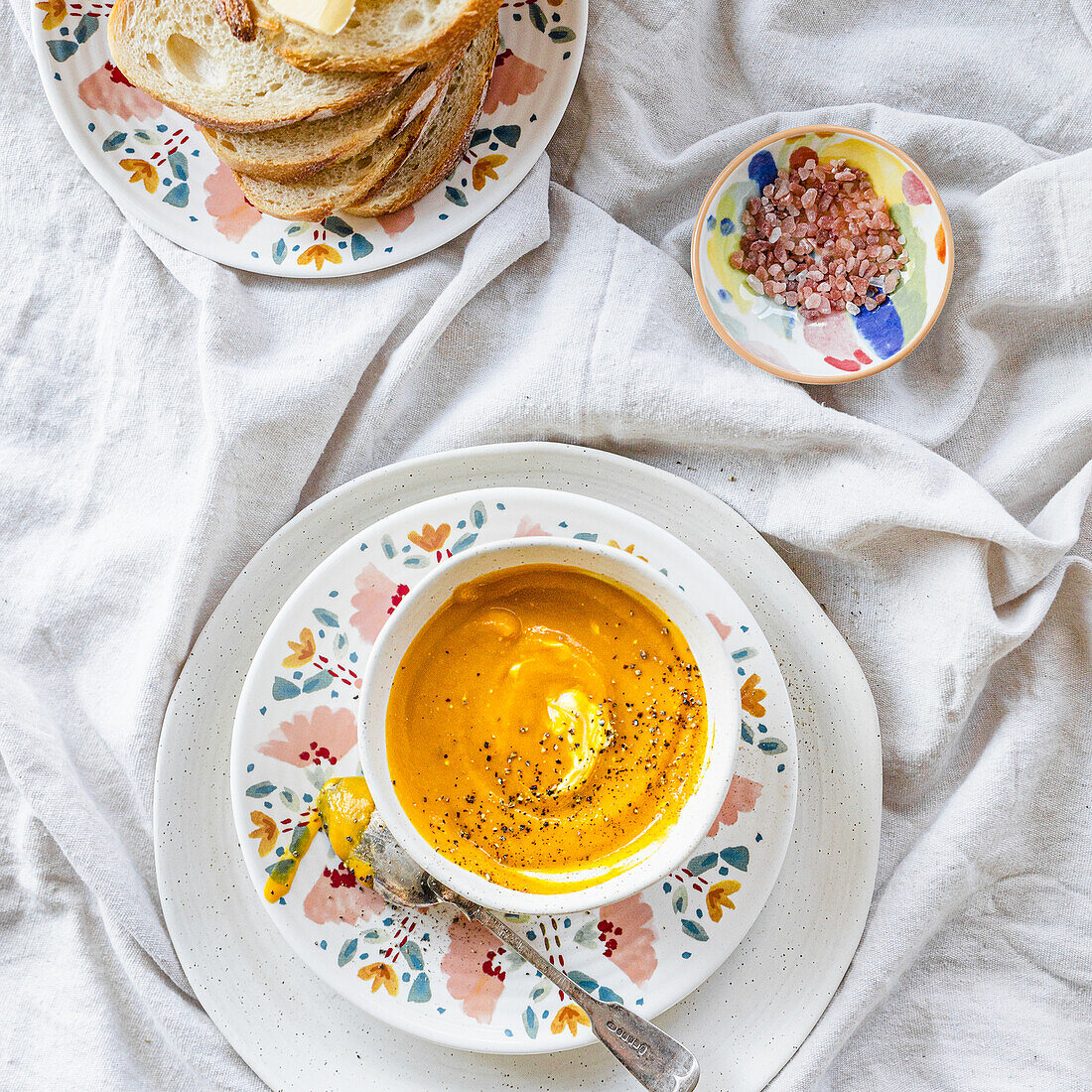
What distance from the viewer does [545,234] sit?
1965mm

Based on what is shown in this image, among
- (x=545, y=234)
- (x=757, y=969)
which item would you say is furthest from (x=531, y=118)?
(x=757, y=969)

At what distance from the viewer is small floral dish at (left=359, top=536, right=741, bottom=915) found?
157 centimetres

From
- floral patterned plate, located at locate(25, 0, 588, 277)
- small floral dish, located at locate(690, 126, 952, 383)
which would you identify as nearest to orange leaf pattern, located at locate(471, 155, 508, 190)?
floral patterned plate, located at locate(25, 0, 588, 277)

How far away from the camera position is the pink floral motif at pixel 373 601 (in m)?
1.75

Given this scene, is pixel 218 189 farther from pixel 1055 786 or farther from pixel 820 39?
pixel 1055 786

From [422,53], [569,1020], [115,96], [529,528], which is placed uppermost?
[422,53]

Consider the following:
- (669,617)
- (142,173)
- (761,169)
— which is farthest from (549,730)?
(142,173)

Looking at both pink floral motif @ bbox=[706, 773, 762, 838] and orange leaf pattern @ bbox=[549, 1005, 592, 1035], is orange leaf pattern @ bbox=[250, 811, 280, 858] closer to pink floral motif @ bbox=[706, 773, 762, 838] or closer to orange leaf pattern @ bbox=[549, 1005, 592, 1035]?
orange leaf pattern @ bbox=[549, 1005, 592, 1035]

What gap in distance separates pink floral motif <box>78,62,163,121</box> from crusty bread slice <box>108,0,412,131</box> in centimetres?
8

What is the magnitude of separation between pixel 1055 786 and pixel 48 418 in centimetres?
211

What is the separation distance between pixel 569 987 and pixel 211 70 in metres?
1.75

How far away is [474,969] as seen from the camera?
1.77 metres

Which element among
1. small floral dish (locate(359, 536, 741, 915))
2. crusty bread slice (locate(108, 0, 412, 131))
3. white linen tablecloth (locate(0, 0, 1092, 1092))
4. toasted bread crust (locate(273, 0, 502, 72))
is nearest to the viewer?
small floral dish (locate(359, 536, 741, 915))

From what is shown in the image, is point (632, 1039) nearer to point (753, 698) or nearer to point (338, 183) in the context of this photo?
point (753, 698)
